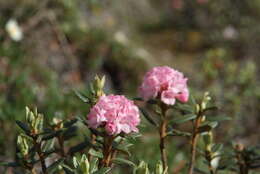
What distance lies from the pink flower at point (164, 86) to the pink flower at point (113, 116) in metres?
0.12

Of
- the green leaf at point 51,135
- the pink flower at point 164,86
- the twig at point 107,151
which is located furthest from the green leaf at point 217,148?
the green leaf at point 51,135

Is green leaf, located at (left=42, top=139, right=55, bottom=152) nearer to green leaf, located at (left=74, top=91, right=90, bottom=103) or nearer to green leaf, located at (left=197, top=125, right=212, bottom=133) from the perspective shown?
green leaf, located at (left=74, top=91, right=90, bottom=103)

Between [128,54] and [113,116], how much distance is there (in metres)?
4.19

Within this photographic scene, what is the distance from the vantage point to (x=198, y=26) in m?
7.90

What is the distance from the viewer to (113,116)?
1217 millimetres

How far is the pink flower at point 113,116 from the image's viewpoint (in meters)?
1.21

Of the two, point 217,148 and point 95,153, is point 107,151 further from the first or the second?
point 217,148

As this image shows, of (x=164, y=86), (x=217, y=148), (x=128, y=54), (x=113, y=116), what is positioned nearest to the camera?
(x=113, y=116)

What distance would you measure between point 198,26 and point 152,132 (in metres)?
4.41

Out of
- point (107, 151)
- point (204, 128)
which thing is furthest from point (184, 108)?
point (107, 151)

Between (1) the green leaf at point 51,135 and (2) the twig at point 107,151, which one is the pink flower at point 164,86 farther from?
(1) the green leaf at point 51,135

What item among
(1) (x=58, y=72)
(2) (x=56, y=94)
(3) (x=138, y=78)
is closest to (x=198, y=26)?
(3) (x=138, y=78)

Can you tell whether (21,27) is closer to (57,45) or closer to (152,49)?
(57,45)

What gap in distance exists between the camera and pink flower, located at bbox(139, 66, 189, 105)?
133 centimetres
